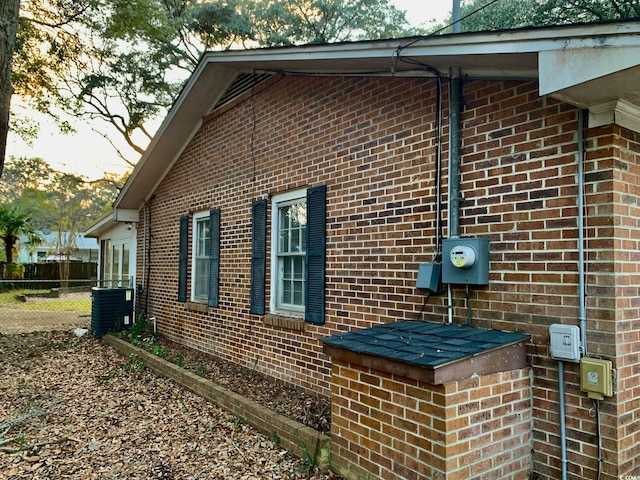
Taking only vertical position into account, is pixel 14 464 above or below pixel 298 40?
below

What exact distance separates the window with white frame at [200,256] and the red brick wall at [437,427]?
5157 mm

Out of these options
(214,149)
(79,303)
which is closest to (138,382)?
(214,149)

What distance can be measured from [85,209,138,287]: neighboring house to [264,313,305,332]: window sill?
20.2 ft

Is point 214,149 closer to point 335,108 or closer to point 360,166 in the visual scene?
point 335,108

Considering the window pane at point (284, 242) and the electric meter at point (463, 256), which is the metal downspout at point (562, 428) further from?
the window pane at point (284, 242)

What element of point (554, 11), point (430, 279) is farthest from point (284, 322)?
point (554, 11)

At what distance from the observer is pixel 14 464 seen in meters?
4.10

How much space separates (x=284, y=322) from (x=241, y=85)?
12.6 feet

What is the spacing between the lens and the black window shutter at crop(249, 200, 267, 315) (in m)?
6.22

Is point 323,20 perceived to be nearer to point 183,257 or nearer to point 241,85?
point 241,85

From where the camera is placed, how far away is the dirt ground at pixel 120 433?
3.94 m

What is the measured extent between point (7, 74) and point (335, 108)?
3.48 metres

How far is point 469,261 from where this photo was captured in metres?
3.49

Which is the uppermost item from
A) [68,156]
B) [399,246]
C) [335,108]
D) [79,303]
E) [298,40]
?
[298,40]
